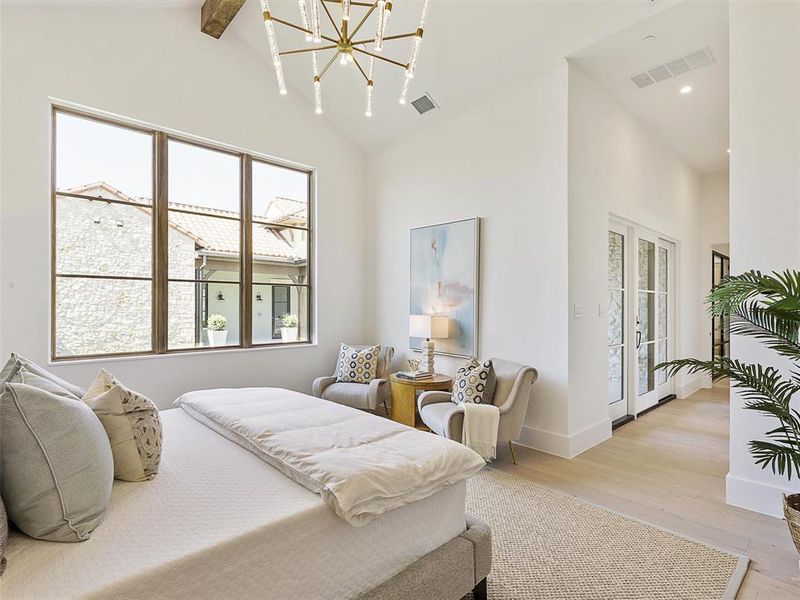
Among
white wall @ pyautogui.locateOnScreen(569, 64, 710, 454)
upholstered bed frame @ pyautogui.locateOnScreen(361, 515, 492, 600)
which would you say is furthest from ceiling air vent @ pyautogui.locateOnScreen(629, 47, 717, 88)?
upholstered bed frame @ pyautogui.locateOnScreen(361, 515, 492, 600)

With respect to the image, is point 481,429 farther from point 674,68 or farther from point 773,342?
point 674,68

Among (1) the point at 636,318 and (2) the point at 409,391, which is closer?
(2) the point at 409,391

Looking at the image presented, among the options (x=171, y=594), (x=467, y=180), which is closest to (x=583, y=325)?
(x=467, y=180)

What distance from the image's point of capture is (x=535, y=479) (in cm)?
306

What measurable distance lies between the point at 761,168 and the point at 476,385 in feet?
7.77

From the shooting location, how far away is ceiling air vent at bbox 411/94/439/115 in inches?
171

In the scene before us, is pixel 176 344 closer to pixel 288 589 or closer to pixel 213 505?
pixel 213 505

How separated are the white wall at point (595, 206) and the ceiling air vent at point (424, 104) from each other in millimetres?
1412

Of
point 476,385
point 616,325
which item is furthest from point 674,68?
point 476,385

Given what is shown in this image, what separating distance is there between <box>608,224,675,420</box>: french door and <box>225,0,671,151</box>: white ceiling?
1.88 m

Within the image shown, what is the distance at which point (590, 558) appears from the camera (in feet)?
6.82

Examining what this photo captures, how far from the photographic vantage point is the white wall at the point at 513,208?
3562 millimetres

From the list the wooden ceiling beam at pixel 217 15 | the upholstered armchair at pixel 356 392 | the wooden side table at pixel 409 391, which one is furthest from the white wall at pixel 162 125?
the wooden side table at pixel 409 391

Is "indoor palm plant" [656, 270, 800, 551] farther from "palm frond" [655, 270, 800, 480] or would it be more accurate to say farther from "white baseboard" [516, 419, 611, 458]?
"white baseboard" [516, 419, 611, 458]
